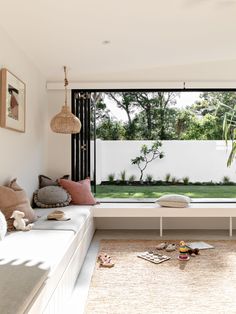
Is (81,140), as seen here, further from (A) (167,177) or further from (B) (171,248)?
(B) (171,248)

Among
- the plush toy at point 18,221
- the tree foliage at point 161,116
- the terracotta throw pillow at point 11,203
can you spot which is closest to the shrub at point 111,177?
the tree foliage at point 161,116

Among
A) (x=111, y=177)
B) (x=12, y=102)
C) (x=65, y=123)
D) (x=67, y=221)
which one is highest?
(x=12, y=102)

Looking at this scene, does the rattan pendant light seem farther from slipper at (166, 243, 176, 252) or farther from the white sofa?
slipper at (166, 243, 176, 252)

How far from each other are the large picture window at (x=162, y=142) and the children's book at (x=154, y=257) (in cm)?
160

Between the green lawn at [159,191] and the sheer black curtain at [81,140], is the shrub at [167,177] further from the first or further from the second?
the sheer black curtain at [81,140]

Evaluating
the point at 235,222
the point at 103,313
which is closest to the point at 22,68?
the point at 103,313

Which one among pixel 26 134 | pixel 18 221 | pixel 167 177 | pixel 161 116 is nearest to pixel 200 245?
pixel 167 177

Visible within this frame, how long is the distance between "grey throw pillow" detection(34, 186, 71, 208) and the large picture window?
3.49 feet

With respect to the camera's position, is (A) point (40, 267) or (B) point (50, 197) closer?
(A) point (40, 267)

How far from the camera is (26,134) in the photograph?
3963 millimetres

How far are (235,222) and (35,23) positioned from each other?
3980 mm

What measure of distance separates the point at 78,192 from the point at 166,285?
206 centimetres

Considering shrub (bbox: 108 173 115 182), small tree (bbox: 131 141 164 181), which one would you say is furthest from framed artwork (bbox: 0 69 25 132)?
small tree (bbox: 131 141 164 181)

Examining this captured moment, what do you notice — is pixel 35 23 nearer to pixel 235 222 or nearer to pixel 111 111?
pixel 111 111
